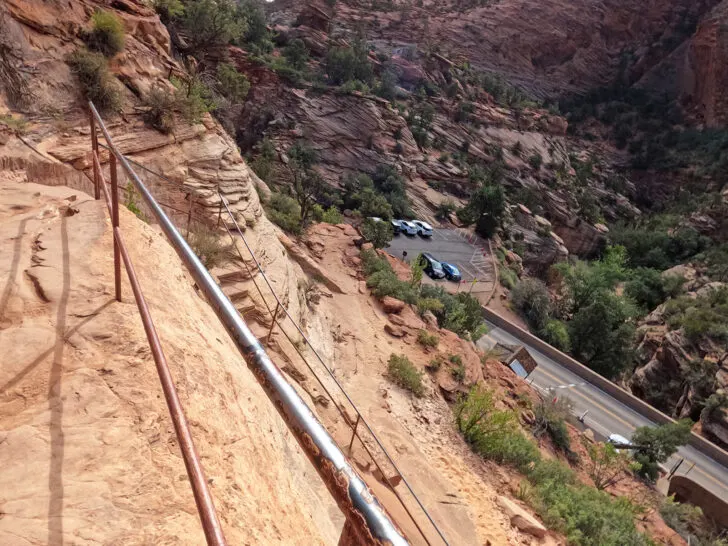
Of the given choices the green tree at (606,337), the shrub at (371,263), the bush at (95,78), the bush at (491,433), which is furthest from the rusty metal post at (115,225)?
the green tree at (606,337)

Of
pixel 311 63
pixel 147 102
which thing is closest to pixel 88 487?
pixel 147 102

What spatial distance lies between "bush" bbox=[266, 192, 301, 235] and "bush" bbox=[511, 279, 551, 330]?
1858 cm

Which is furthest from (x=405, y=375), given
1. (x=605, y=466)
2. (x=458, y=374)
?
(x=605, y=466)

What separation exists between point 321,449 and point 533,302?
29.1m

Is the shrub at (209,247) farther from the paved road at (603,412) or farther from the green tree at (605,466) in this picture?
the paved road at (603,412)

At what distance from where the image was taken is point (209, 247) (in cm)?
743

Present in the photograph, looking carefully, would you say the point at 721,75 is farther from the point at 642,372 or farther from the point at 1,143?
the point at 1,143

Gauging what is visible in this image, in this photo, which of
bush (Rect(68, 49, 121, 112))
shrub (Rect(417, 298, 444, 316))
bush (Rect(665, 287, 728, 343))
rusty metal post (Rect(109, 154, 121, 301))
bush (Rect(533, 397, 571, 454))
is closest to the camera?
rusty metal post (Rect(109, 154, 121, 301))

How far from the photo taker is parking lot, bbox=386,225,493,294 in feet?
92.7

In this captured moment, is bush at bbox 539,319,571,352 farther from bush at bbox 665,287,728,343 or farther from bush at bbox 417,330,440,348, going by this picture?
bush at bbox 417,330,440,348

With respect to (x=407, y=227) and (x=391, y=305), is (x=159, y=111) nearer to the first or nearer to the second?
(x=391, y=305)

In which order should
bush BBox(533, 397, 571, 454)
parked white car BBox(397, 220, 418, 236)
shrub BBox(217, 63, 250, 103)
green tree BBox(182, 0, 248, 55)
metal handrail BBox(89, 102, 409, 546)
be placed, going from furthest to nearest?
parked white car BBox(397, 220, 418, 236) → shrub BBox(217, 63, 250, 103) → green tree BBox(182, 0, 248, 55) → bush BBox(533, 397, 571, 454) → metal handrail BBox(89, 102, 409, 546)

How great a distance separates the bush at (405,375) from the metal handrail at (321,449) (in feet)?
28.7

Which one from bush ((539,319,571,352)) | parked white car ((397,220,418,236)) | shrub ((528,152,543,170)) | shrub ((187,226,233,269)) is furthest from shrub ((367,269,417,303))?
shrub ((528,152,543,170))
